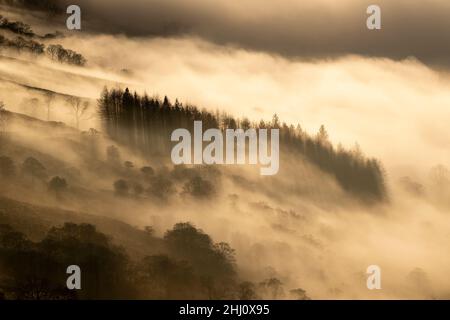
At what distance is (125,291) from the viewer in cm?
4478

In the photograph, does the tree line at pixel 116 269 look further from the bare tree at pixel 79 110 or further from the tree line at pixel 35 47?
the tree line at pixel 35 47

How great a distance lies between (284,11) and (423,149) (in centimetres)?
1504

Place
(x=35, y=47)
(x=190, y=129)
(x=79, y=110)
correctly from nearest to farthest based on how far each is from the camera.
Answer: (x=79, y=110), (x=190, y=129), (x=35, y=47)

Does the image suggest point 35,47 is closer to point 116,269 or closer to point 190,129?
point 190,129

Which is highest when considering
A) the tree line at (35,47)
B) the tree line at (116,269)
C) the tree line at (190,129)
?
the tree line at (35,47)

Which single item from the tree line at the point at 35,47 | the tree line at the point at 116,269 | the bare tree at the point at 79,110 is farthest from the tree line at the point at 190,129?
the tree line at the point at 116,269

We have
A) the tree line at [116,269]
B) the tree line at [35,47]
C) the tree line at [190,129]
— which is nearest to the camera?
the tree line at [116,269]

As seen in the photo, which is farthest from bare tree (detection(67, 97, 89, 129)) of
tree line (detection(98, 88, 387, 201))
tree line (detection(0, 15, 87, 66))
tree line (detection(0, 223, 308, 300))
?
tree line (detection(0, 223, 308, 300))

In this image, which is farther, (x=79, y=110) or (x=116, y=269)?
(x=79, y=110)

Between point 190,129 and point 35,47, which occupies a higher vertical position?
point 35,47

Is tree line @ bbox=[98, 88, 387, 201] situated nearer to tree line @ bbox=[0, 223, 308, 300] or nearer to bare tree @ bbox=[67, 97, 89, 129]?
bare tree @ bbox=[67, 97, 89, 129]

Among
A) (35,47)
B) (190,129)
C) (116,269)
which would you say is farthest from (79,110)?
(116,269)

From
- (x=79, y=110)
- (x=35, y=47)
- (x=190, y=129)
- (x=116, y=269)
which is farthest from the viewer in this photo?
(x=35, y=47)

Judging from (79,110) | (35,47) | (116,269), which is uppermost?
(35,47)
